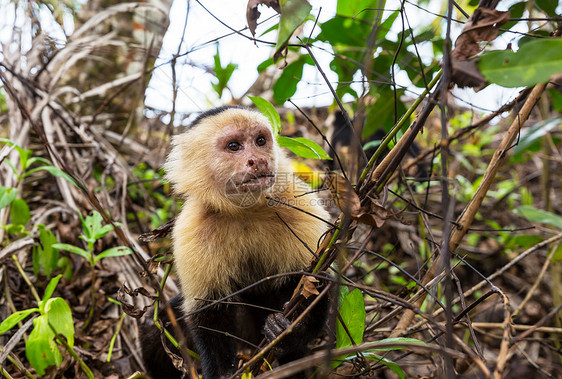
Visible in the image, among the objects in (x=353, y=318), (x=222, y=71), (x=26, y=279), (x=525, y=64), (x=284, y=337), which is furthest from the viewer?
(x=222, y=71)

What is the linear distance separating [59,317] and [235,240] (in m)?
0.85

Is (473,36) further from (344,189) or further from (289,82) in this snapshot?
(289,82)

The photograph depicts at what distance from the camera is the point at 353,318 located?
164 centimetres

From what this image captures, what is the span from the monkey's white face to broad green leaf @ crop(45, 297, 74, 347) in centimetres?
92

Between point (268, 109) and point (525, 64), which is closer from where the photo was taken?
point (525, 64)

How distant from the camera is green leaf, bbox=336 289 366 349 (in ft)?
5.34

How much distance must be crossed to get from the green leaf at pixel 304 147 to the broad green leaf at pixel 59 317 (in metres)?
1.20

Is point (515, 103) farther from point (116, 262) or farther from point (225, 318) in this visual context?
point (116, 262)

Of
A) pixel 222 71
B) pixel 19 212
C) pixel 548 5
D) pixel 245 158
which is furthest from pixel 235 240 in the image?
pixel 548 5

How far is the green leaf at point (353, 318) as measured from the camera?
1.63 metres

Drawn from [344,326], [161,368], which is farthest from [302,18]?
[161,368]

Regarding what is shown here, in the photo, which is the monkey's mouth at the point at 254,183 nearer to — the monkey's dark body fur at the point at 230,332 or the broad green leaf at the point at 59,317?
the monkey's dark body fur at the point at 230,332

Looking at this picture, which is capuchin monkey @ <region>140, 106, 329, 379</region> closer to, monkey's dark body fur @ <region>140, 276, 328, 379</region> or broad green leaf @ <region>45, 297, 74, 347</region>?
monkey's dark body fur @ <region>140, 276, 328, 379</region>

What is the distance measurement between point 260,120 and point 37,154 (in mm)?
2201
